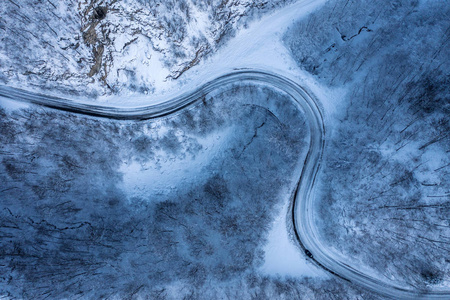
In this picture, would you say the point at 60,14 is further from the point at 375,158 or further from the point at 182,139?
Result: the point at 375,158

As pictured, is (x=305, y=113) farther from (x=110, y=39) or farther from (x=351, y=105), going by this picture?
(x=110, y=39)

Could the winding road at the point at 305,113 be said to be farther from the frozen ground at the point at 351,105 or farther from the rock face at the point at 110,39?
the rock face at the point at 110,39

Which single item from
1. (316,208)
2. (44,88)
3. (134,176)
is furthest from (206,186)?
(44,88)

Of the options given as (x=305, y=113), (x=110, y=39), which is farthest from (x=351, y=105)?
(x=110, y=39)

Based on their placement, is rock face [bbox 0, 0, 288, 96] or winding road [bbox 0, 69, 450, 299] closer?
rock face [bbox 0, 0, 288, 96]

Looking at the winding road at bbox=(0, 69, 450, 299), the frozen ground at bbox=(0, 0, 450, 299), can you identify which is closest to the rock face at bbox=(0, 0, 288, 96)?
the frozen ground at bbox=(0, 0, 450, 299)

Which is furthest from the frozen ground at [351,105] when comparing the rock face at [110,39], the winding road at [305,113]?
the winding road at [305,113]

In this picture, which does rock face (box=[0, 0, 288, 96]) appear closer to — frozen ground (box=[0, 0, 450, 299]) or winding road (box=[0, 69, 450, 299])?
frozen ground (box=[0, 0, 450, 299])
